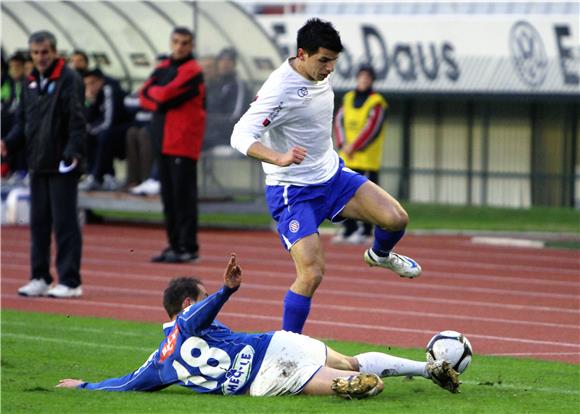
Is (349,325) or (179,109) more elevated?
(179,109)

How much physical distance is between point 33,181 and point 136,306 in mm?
1488

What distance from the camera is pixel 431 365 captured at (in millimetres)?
8750

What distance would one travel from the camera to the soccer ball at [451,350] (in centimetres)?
902

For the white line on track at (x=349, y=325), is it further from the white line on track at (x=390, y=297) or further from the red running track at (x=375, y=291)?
the white line on track at (x=390, y=297)

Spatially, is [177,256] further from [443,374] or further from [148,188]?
[443,374]

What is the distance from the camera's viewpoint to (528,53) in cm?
2962

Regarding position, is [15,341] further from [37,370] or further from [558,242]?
[558,242]

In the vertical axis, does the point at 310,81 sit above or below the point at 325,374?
above

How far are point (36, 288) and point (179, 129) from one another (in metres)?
3.48

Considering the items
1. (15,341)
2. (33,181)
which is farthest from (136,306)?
(15,341)

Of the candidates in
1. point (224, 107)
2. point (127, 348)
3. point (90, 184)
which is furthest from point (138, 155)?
point (127, 348)

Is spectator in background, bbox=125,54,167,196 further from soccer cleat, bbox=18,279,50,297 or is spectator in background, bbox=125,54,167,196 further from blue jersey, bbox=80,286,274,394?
blue jersey, bbox=80,286,274,394

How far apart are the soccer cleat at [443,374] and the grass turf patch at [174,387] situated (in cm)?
8

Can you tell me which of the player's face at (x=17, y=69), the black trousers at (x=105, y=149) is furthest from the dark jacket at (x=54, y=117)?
the player's face at (x=17, y=69)
